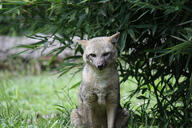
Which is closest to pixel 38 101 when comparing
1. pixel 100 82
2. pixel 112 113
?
pixel 112 113

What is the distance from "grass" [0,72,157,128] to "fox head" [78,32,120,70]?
0.91 meters

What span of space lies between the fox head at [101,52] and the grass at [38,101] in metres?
0.91

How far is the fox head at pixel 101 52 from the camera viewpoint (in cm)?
314

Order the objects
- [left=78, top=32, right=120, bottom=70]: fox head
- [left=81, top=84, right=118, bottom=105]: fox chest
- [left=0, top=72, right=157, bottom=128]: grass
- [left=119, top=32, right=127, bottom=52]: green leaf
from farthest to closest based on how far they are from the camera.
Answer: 1. [left=0, top=72, right=157, bottom=128]: grass
2. [left=119, top=32, right=127, bottom=52]: green leaf
3. [left=81, top=84, right=118, bottom=105]: fox chest
4. [left=78, top=32, right=120, bottom=70]: fox head

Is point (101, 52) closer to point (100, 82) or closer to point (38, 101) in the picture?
point (100, 82)

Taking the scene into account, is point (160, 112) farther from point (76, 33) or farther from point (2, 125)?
point (2, 125)

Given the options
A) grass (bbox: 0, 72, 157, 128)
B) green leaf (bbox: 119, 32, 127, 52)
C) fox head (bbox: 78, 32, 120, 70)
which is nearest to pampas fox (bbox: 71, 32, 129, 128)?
fox head (bbox: 78, 32, 120, 70)

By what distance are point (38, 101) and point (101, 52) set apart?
413cm

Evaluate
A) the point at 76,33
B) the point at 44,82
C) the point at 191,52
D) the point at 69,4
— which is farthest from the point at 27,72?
the point at 191,52

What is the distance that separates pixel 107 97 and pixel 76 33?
1351 millimetres

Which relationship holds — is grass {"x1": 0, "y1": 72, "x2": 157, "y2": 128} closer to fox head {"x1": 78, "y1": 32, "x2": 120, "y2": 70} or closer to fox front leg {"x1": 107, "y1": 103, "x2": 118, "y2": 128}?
fox front leg {"x1": 107, "y1": 103, "x2": 118, "y2": 128}

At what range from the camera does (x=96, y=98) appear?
11.0ft

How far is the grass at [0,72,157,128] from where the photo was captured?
3.84 meters

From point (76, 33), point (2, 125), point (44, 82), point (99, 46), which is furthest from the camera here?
point (44, 82)
